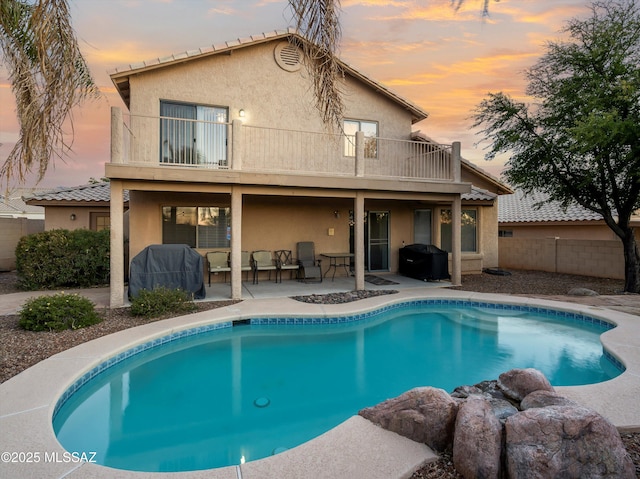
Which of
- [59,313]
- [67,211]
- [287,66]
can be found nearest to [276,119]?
[287,66]

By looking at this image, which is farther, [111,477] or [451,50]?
[451,50]

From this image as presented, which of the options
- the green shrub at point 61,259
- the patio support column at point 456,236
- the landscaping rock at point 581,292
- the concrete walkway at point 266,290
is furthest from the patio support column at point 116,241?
the landscaping rock at point 581,292

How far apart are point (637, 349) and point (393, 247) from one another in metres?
8.21

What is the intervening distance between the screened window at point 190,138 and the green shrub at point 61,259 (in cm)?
318

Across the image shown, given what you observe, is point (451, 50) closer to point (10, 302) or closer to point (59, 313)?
point (59, 313)

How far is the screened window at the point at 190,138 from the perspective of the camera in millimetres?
9945

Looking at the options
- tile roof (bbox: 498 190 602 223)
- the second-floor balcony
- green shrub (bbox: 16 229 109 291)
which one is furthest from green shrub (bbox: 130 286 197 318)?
tile roof (bbox: 498 190 602 223)

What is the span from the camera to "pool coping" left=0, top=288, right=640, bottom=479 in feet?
9.14

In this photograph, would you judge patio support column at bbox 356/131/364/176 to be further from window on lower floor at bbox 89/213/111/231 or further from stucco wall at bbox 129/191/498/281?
window on lower floor at bbox 89/213/111/231

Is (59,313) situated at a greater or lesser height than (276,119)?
lesser

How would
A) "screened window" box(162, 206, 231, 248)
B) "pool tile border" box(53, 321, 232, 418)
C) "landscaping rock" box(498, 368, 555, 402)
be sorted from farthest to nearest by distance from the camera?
"screened window" box(162, 206, 231, 248)
"pool tile border" box(53, 321, 232, 418)
"landscaping rock" box(498, 368, 555, 402)

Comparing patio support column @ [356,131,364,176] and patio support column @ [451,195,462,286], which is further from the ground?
patio support column @ [356,131,364,176]

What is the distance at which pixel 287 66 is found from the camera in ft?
36.8

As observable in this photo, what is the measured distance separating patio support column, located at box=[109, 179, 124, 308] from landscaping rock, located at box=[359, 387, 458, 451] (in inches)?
262
